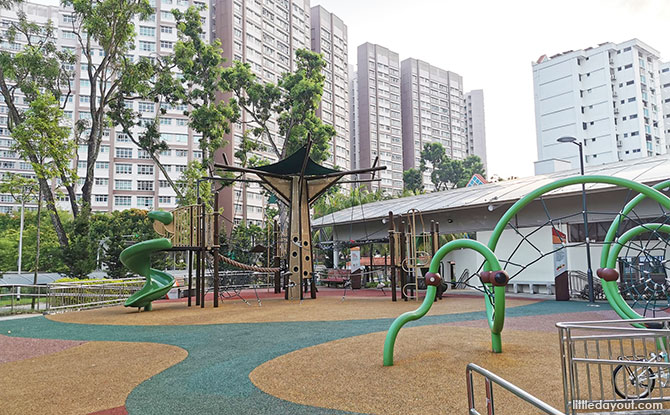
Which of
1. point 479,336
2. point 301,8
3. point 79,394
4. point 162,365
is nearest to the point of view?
point 79,394

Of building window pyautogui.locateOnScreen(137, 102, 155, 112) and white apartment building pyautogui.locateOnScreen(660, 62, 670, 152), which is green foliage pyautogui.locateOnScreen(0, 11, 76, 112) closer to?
building window pyautogui.locateOnScreen(137, 102, 155, 112)

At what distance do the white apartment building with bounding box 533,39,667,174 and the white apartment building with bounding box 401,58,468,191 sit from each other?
35.1 meters

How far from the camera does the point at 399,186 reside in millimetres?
96250

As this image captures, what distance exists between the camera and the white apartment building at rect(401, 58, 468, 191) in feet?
333

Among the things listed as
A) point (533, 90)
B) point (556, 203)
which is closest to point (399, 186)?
point (533, 90)

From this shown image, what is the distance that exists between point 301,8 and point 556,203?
68792 millimetres

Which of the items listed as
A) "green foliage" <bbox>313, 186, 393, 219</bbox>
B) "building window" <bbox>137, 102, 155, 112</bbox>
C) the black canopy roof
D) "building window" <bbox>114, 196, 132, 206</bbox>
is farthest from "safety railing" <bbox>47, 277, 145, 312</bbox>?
"building window" <bbox>137, 102, 155, 112</bbox>

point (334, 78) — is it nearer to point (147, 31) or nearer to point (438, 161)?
point (438, 161)

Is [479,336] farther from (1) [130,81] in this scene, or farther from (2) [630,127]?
(2) [630,127]

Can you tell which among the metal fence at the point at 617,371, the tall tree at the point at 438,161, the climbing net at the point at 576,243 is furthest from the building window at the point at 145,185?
the metal fence at the point at 617,371

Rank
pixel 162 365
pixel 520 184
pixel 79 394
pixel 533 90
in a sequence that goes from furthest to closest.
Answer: pixel 533 90 → pixel 520 184 → pixel 162 365 → pixel 79 394

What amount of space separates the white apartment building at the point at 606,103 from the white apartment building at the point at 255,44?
124 ft

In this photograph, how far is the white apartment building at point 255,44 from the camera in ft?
197

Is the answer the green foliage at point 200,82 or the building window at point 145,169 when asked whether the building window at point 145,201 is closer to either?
the building window at point 145,169
